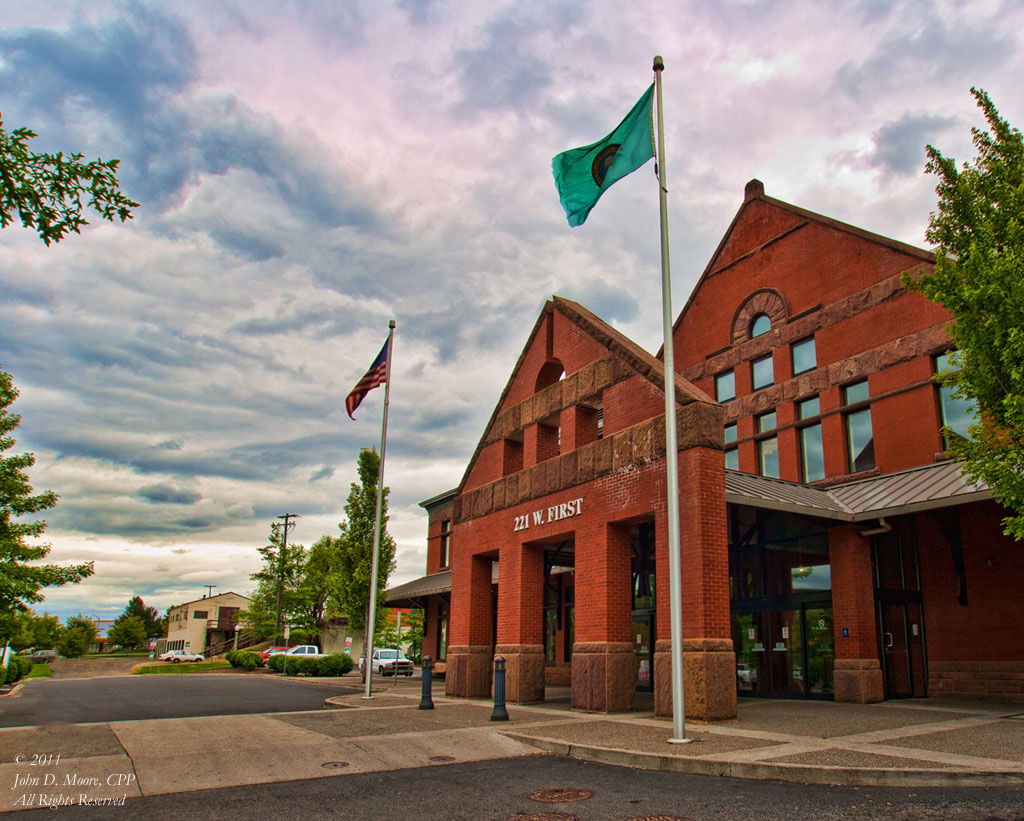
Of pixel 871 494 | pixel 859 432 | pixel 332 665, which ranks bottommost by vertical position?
pixel 332 665

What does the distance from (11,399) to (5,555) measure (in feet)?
16.8

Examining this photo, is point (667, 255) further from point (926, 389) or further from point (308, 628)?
point (308, 628)

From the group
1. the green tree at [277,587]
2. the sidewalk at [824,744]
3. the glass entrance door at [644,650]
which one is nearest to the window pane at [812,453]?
the glass entrance door at [644,650]

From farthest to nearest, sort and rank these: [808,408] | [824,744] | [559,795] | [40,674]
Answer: [40,674] → [808,408] → [824,744] → [559,795]

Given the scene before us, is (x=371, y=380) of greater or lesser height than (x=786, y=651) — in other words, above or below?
above

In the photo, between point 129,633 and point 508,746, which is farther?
point 129,633

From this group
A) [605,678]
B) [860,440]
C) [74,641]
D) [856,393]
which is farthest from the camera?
[74,641]

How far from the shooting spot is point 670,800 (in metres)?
7.10

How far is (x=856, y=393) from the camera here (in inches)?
847

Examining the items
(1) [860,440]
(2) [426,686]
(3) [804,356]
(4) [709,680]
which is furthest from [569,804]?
(3) [804,356]

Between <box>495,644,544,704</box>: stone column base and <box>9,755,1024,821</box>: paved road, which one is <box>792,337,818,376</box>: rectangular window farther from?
<box>9,755,1024,821</box>: paved road

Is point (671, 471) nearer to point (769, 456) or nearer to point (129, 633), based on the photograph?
point (769, 456)

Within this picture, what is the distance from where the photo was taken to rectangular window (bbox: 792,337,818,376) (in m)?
23.0

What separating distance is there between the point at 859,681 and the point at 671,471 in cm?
932
